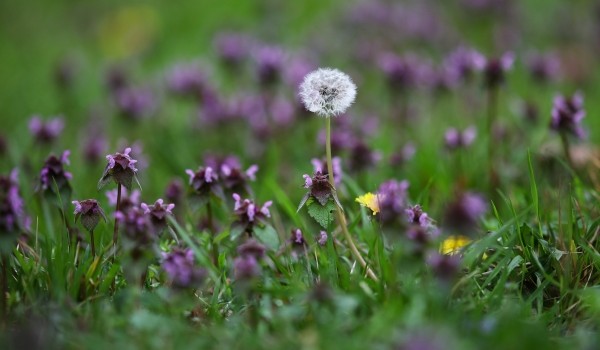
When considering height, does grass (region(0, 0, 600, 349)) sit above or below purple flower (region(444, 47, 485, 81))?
below

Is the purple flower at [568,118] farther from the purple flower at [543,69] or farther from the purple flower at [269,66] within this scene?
the purple flower at [269,66]

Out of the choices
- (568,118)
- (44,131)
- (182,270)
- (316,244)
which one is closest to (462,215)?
(316,244)

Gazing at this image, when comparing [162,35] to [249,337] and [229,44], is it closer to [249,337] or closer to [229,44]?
[229,44]

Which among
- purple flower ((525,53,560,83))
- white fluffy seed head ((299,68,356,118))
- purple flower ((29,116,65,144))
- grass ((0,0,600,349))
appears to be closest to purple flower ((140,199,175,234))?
grass ((0,0,600,349))

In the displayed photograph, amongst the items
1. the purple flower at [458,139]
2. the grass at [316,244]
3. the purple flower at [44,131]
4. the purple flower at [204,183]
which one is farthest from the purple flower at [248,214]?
the purple flower at [44,131]

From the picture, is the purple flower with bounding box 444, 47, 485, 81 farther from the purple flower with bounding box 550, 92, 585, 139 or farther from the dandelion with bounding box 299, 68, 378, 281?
the dandelion with bounding box 299, 68, 378, 281
